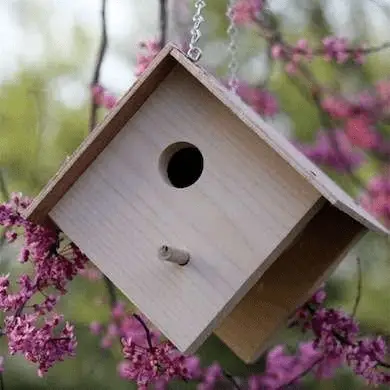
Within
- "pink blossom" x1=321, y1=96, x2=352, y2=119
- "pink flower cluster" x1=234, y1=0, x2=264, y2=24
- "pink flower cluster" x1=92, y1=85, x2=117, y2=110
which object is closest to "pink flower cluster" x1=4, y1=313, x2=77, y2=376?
"pink flower cluster" x1=92, y1=85, x2=117, y2=110

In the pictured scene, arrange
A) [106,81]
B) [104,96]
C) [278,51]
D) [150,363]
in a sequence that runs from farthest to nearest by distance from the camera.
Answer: [106,81], [278,51], [104,96], [150,363]

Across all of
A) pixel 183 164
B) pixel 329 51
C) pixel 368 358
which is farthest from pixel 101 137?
pixel 329 51

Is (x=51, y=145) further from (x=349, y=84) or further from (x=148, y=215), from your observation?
(x=148, y=215)

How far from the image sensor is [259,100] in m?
1.93

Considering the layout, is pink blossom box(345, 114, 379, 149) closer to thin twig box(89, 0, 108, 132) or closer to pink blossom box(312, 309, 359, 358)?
thin twig box(89, 0, 108, 132)

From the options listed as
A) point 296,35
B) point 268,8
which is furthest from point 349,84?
point 268,8

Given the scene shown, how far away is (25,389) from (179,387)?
435 millimetres

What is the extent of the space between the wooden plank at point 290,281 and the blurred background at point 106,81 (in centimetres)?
65

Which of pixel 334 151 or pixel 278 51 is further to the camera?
pixel 334 151

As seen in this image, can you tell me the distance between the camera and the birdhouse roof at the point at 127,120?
97cm

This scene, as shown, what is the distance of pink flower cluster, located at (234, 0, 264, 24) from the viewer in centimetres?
186

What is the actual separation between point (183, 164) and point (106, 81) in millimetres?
883

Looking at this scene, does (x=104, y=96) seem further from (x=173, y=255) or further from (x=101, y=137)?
(x=173, y=255)

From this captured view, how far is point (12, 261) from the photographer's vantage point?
1782 millimetres
